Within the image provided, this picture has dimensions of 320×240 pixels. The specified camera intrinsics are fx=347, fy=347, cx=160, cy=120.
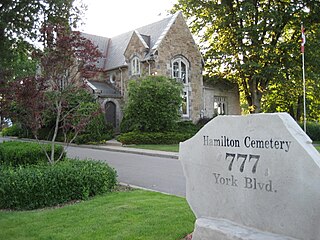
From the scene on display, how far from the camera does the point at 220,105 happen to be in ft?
118

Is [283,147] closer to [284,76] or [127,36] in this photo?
[284,76]

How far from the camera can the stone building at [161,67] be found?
29.4 metres

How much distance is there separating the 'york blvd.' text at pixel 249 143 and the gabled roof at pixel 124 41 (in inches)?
950

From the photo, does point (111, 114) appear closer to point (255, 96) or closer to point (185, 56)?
point (185, 56)

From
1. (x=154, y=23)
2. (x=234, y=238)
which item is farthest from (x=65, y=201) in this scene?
(x=154, y=23)

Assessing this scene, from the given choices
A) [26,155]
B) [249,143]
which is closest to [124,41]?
[26,155]

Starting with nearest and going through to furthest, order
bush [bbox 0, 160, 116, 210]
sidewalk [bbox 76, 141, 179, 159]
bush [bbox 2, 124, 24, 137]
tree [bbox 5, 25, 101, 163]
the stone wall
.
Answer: bush [bbox 0, 160, 116, 210] < tree [bbox 5, 25, 101, 163] < sidewalk [bbox 76, 141, 179, 159] < the stone wall < bush [bbox 2, 124, 24, 137]

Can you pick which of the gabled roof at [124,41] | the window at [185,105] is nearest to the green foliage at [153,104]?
the gabled roof at [124,41]

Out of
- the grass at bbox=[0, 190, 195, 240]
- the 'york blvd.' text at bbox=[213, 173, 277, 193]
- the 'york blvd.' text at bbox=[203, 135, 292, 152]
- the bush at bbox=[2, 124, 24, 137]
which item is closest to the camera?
the 'york blvd.' text at bbox=[203, 135, 292, 152]

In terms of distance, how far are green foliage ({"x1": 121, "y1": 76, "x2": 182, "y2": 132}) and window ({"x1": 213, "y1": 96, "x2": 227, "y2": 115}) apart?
979cm

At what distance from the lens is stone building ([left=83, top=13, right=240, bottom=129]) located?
29.4 metres

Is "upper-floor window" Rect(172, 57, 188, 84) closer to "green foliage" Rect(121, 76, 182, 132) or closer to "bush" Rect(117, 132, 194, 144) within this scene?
"green foliage" Rect(121, 76, 182, 132)

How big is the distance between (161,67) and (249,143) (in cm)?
2566

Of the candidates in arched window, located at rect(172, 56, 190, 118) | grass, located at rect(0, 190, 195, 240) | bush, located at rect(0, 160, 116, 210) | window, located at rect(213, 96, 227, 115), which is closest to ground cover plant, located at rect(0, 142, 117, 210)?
bush, located at rect(0, 160, 116, 210)
